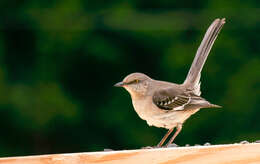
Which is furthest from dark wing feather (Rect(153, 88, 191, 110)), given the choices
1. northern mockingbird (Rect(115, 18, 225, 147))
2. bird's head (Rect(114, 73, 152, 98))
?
bird's head (Rect(114, 73, 152, 98))

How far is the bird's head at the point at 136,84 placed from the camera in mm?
4885

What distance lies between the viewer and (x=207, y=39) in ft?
17.1

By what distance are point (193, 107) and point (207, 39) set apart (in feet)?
2.06

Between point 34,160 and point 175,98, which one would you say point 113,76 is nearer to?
point 175,98

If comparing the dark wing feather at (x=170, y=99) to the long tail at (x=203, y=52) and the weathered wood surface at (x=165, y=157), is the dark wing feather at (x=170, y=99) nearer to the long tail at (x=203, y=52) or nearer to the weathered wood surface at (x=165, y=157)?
the long tail at (x=203, y=52)

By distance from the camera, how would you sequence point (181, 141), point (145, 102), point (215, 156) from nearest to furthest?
point (215, 156) < point (145, 102) < point (181, 141)

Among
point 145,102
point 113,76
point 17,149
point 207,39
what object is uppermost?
point 207,39

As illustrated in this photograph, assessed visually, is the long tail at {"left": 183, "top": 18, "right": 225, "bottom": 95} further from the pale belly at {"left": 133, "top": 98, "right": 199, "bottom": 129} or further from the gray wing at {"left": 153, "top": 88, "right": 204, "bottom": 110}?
the pale belly at {"left": 133, "top": 98, "right": 199, "bottom": 129}

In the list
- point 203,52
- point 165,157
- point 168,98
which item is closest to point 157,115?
point 168,98

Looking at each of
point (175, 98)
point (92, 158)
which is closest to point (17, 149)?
point (175, 98)

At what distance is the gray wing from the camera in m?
5.05

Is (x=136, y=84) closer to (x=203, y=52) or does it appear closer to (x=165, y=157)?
(x=203, y=52)

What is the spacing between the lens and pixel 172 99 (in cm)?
518

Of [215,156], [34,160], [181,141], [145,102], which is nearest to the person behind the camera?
[34,160]
